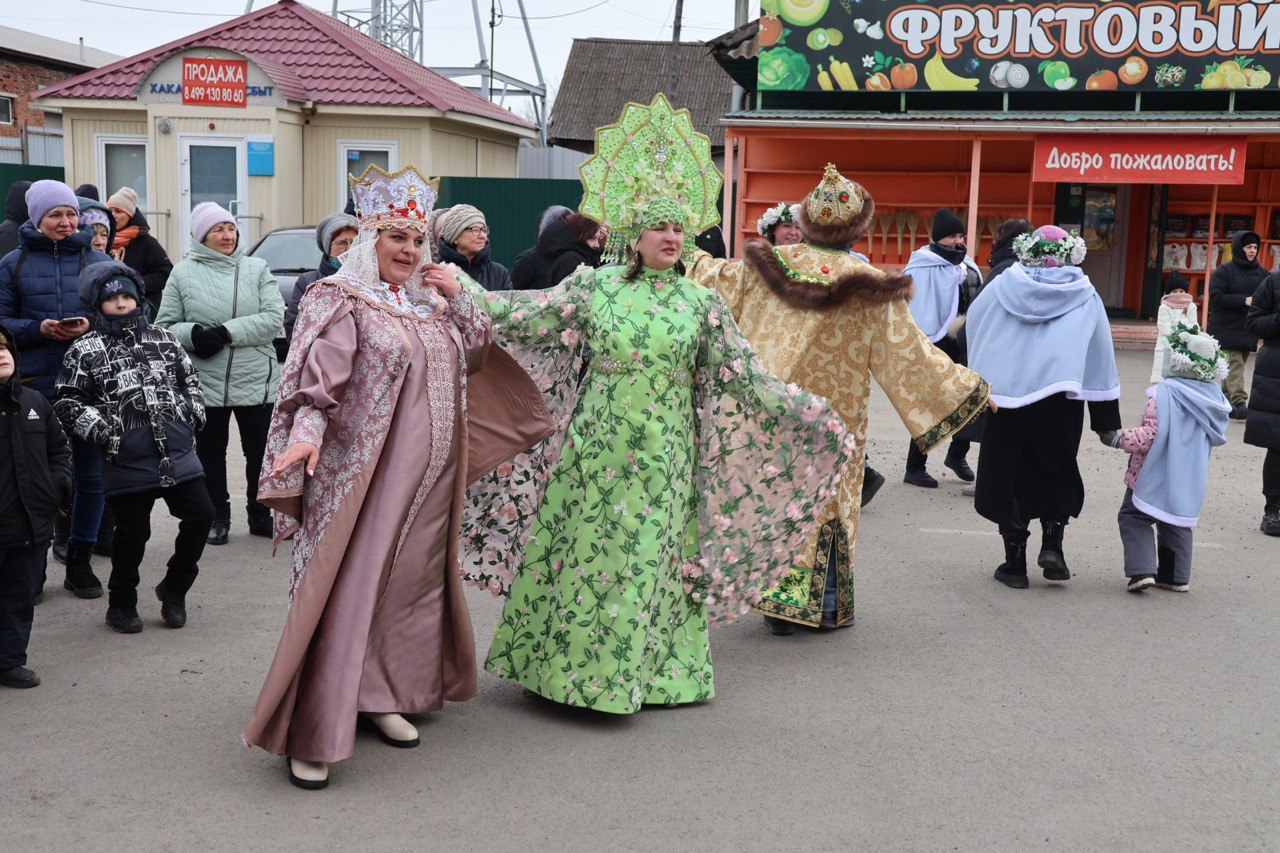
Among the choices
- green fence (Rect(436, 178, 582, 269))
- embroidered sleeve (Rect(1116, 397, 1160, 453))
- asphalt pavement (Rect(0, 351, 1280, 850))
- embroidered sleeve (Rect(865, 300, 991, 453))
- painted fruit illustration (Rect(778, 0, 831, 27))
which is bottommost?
asphalt pavement (Rect(0, 351, 1280, 850))

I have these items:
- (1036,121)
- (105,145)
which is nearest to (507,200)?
(105,145)

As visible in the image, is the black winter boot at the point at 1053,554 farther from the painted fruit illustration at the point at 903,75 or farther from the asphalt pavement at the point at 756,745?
the painted fruit illustration at the point at 903,75

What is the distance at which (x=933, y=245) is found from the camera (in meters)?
9.97

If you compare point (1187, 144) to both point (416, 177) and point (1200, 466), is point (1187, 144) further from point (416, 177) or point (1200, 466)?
point (416, 177)

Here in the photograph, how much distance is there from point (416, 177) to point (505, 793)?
197cm

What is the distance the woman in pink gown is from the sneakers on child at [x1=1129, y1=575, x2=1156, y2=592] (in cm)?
376

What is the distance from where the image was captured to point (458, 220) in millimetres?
6816

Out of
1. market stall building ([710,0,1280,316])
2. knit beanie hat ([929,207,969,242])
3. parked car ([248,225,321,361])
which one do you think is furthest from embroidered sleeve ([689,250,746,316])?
market stall building ([710,0,1280,316])

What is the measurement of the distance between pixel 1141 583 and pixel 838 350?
2166mm

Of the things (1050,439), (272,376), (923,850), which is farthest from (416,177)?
(1050,439)

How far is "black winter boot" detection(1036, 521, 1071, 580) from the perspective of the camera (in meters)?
6.99

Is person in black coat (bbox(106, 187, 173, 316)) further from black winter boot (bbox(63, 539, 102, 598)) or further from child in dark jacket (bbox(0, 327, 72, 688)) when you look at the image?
child in dark jacket (bbox(0, 327, 72, 688))

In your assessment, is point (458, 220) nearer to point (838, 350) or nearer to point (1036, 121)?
point (838, 350)

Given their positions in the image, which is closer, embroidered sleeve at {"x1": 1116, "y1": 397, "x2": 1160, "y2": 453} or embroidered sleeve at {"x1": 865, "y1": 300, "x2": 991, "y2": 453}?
embroidered sleeve at {"x1": 865, "y1": 300, "x2": 991, "y2": 453}
